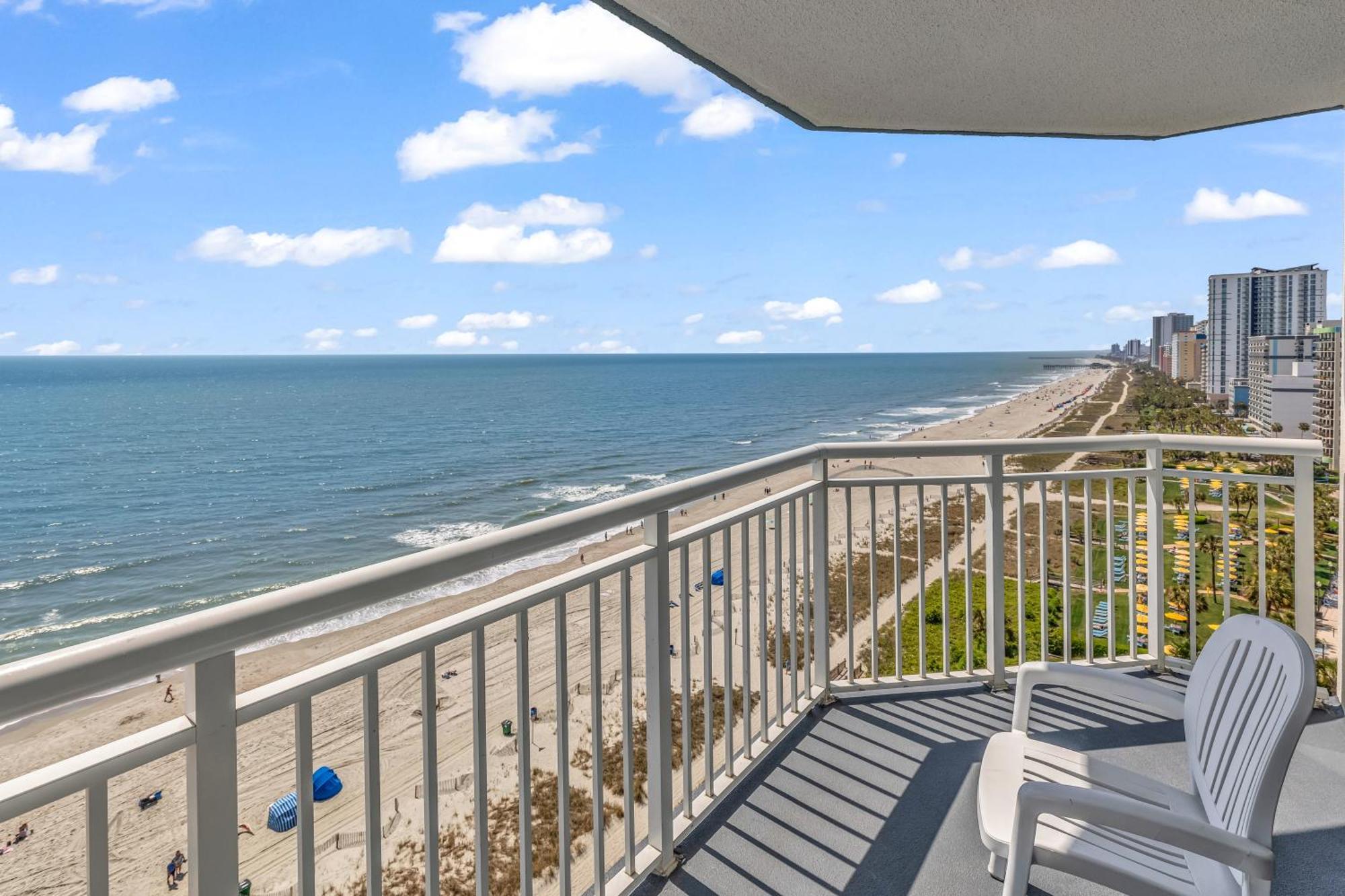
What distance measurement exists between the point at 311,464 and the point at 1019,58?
115 ft

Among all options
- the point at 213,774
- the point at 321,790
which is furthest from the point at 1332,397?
the point at 321,790

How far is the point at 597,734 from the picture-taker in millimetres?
1760

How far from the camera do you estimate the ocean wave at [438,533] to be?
2009cm

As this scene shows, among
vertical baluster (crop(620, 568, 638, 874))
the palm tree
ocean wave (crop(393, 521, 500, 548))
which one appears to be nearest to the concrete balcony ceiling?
vertical baluster (crop(620, 568, 638, 874))

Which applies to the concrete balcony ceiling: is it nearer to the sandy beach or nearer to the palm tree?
the sandy beach

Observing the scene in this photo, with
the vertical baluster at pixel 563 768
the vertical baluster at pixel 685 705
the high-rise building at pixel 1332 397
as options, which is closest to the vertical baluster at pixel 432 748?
the vertical baluster at pixel 563 768

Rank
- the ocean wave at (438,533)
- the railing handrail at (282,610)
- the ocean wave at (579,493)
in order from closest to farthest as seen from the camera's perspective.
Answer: the railing handrail at (282,610) → the ocean wave at (438,533) → the ocean wave at (579,493)

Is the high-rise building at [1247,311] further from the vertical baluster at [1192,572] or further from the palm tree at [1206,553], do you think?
the vertical baluster at [1192,572]

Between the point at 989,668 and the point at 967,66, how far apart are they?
2341 millimetres

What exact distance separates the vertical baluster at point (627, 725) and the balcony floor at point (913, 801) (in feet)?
0.42

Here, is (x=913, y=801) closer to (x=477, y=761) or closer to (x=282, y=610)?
(x=477, y=761)

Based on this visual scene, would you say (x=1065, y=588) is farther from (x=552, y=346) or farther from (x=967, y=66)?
(x=552, y=346)

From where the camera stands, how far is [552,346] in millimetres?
131625

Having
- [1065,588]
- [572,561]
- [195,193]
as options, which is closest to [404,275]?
[195,193]
